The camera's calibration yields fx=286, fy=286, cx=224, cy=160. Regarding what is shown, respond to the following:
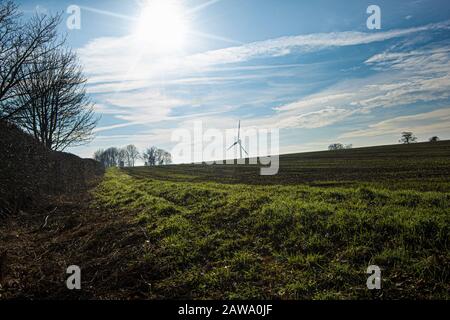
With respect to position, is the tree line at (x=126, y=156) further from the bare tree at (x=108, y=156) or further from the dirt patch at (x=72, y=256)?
the dirt patch at (x=72, y=256)

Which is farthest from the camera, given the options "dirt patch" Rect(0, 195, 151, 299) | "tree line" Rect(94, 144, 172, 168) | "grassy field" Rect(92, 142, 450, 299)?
"tree line" Rect(94, 144, 172, 168)

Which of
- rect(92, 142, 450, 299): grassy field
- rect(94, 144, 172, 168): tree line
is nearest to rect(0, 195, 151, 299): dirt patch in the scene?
rect(92, 142, 450, 299): grassy field

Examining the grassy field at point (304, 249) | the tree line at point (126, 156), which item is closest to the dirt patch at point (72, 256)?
the grassy field at point (304, 249)

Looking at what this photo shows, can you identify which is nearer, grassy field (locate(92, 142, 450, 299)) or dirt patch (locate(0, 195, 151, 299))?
grassy field (locate(92, 142, 450, 299))

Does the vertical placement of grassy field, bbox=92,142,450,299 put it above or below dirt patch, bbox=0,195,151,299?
above

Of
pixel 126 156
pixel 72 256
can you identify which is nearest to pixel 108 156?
pixel 126 156

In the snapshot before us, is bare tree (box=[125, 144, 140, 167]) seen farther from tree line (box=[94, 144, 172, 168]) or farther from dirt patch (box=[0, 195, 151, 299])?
dirt patch (box=[0, 195, 151, 299])

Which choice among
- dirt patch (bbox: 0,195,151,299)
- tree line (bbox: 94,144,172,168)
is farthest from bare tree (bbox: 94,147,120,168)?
dirt patch (bbox: 0,195,151,299)

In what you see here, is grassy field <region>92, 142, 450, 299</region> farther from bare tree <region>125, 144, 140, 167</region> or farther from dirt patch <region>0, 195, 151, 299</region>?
bare tree <region>125, 144, 140, 167</region>

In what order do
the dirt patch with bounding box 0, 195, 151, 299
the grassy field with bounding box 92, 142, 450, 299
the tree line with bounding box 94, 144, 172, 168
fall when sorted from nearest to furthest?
1. the grassy field with bounding box 92, 142, 450, 299
2. the dirt patch with bounding box 0, 195, 151, 299
3. the tree line with bounding box 94, 144, 172, 168
